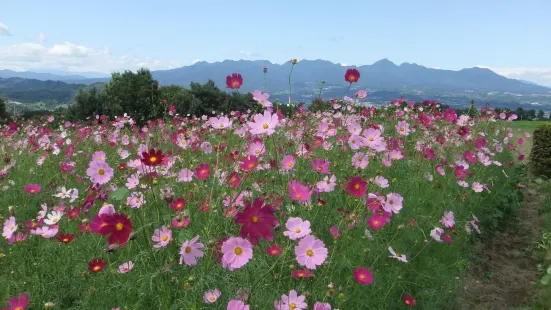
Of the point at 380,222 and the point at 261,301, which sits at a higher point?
the point at 380,222

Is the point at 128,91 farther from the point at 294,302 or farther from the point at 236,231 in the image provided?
the point at 294,302

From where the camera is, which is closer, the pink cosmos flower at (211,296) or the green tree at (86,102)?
the pink cosmos flower at (211,296)

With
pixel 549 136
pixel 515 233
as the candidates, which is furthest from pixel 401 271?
pixel 549 136

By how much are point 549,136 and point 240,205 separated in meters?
7.21

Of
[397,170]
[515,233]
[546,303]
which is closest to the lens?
[546,303]

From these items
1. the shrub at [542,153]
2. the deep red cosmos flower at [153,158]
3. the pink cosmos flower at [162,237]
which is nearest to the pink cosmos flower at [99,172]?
the pink cosmos flower at [162,237]

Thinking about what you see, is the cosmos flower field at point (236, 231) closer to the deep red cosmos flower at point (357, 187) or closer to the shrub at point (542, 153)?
the deep red cosmos flower at point (357, 187)

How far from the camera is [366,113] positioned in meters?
5.61

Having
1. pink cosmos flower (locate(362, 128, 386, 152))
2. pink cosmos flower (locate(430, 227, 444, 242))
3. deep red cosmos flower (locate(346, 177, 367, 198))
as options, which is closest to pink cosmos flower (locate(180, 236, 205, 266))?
deep red cosmos flower (locate(346, 177, 367, 198))

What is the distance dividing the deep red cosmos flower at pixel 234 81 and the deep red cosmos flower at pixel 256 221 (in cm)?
112

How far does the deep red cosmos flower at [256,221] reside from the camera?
1.28 metres

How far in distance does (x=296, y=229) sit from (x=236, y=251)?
319 mm

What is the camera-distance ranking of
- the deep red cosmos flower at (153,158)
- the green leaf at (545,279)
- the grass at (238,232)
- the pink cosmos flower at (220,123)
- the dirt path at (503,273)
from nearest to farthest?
the deep red cosmos flower at (153,158), the grass at (238,232), the pink cosmos flower at (220,123), the dirt path at (503,273), the green leaf at (545,279)

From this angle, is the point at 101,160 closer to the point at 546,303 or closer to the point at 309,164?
the point at 309,164
